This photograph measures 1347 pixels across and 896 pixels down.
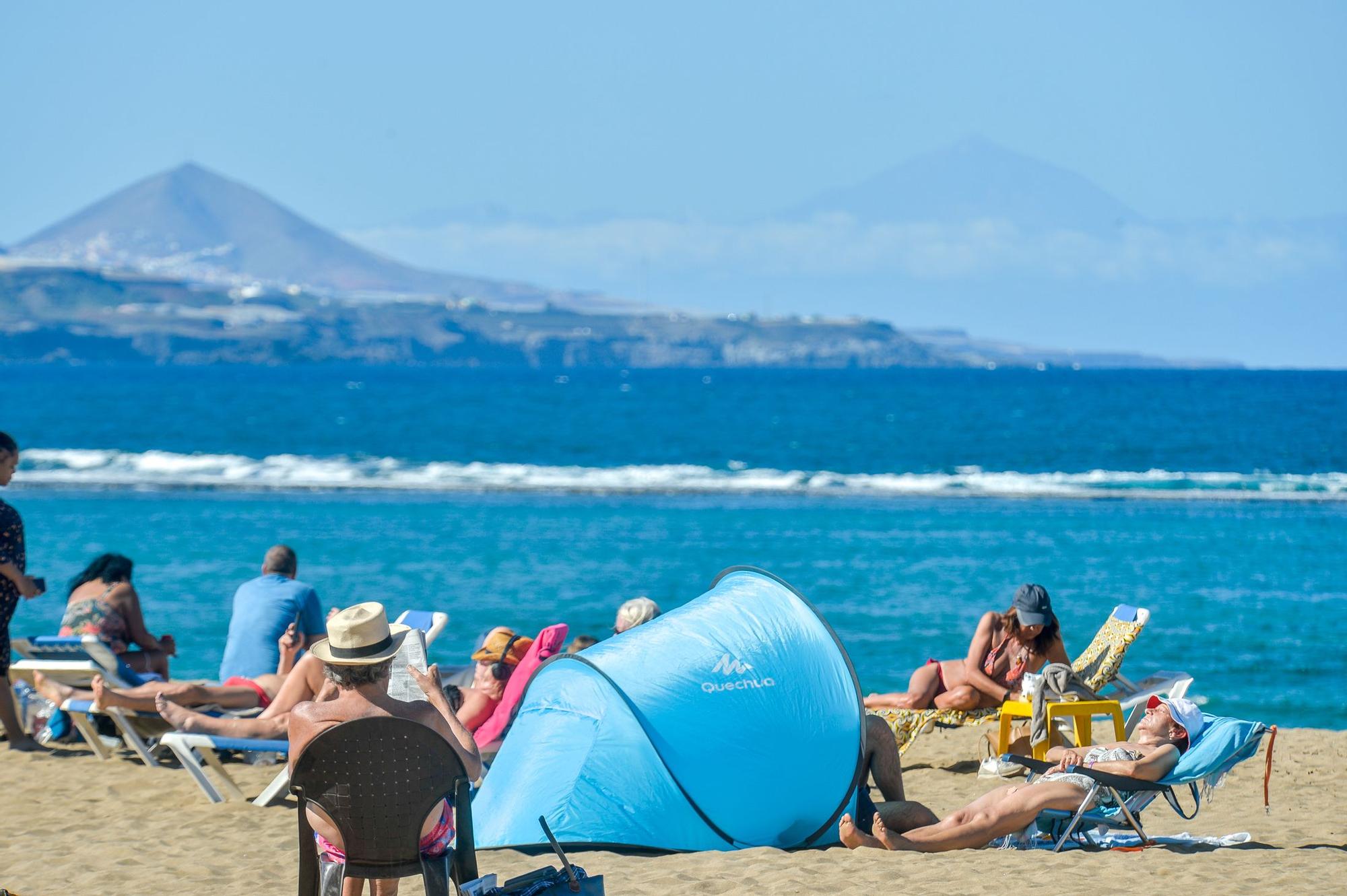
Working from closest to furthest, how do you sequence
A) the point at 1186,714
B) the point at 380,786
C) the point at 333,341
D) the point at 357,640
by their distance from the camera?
1. the point at 380,786
2. the point at 357,640
3. the point at 1186,714
4. the point at 333,341

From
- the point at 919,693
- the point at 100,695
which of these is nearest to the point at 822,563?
the point at 919,693

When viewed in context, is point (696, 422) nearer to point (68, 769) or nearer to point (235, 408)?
point (235, 408)

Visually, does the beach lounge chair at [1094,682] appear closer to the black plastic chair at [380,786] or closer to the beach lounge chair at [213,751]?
the beach lounge chair at [213,751]

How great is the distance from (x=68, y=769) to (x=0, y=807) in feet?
2.23

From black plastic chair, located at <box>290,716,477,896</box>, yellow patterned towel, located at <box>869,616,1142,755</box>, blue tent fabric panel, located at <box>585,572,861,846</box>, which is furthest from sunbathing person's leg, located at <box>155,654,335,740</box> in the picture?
yellow patterned towel, located at <box>869,616,1142,755</box>

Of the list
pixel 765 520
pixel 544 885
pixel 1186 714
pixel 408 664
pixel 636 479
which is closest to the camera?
pixel 544 885

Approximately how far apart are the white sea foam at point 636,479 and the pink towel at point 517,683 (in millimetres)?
19878

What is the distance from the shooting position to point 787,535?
61.2 feet

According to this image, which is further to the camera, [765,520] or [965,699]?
[765,520]

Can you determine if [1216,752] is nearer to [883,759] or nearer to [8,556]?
[883,759]

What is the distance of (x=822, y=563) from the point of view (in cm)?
1581

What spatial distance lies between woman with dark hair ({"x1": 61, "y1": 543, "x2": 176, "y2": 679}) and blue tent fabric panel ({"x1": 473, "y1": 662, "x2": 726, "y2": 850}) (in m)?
2.91

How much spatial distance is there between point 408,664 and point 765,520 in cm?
1500

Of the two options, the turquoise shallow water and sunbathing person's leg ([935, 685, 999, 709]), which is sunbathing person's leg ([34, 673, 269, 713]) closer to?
the turquoise shallow water
